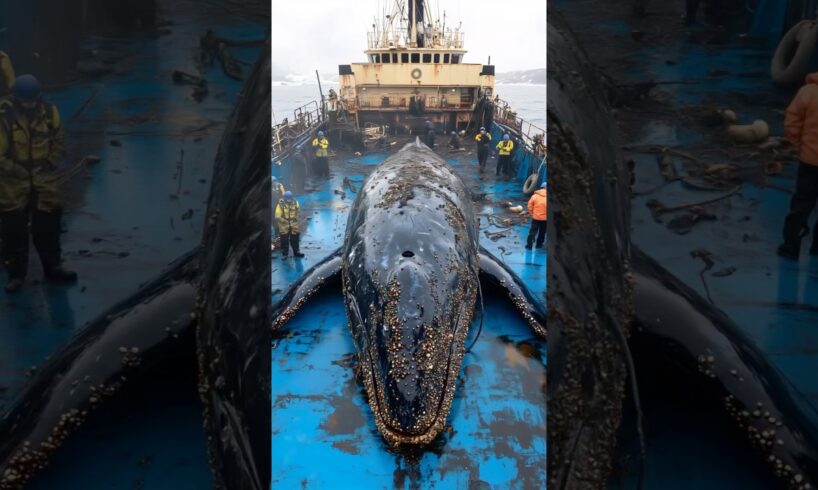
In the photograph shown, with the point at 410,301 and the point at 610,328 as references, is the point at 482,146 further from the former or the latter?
the point at 610,328

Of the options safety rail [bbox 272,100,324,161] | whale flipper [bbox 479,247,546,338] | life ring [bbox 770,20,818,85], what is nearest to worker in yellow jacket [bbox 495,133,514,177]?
safety rail [bbox 272,100,324,161]

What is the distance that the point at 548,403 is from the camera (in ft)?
7.00

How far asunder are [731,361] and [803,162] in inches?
31.5

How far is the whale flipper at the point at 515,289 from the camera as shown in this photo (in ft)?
22.9

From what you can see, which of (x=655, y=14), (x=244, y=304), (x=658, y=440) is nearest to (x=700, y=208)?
(x=655, y=14)

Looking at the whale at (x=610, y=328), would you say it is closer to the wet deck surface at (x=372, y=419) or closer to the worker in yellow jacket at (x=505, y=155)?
the wet deck surface at (x=372, y=419)

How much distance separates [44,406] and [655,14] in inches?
108

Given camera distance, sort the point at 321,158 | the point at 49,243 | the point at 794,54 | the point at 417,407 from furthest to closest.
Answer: the point at 321,158
the point at 417,407
the point at 49,243
the point at 794,54

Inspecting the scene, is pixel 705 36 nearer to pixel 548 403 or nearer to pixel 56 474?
pixel 548 403

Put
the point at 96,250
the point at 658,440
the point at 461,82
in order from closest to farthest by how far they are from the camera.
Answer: the point at 96,250
the point at 658,440
the point at 461,82

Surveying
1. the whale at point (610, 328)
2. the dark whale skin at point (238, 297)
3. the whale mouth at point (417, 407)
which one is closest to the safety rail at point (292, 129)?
the whale mouth at point (417, 407)

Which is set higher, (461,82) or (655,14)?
(461,82)

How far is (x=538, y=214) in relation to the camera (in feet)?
32.2

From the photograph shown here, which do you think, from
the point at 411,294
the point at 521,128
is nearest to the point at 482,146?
the point at 521,128
